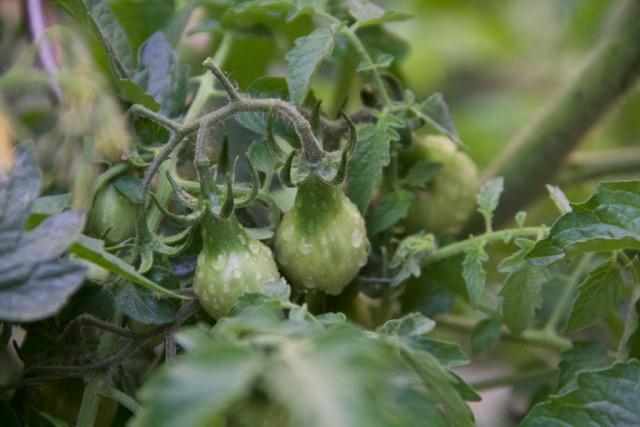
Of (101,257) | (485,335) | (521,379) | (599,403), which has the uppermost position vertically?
(101,257)

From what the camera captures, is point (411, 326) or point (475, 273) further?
point (475, 273)

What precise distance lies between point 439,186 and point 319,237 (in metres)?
0.17

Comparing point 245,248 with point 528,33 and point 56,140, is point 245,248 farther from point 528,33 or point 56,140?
point 528,33

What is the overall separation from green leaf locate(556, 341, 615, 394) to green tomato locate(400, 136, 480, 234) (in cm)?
15

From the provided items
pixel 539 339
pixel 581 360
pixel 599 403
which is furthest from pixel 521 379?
pixel 599 403

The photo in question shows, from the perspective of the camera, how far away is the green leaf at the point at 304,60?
1.64 feet

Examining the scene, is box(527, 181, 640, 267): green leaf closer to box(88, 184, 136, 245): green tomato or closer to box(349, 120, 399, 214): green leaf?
box(349, 120, 399, 214): green leaf

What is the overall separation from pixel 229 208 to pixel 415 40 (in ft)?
3.75

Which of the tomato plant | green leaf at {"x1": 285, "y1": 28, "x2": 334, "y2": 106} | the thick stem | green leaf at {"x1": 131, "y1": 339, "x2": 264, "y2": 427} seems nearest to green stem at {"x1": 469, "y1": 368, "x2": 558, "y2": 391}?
the tomato plant

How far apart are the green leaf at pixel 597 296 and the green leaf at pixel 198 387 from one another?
0.28 m

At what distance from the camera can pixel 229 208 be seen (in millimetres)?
434

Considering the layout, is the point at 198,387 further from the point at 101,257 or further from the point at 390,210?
the point at 390,210

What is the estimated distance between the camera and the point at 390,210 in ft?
1.92

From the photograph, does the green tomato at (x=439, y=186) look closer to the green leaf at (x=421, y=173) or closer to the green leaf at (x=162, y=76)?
the green leaf at (x=421, y=173)
